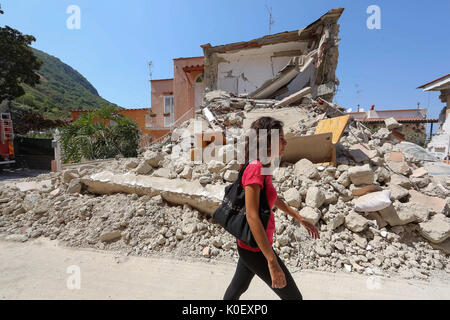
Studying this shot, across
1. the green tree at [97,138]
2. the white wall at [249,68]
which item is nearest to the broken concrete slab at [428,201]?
the white wall at [249,68]

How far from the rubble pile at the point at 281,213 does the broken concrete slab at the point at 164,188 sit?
2 centimetres

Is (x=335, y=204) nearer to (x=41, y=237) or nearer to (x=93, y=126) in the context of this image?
(x=41, y=237)

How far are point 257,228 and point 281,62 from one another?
932cm

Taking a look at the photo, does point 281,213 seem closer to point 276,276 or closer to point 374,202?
point 374,202

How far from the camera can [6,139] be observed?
763cm

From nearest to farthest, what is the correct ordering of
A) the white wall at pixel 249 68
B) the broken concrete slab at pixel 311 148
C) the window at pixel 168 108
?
the broken concrete slab at pixel 311 148 → the white wall at pixel 249 68 → the window at pixel 168 108

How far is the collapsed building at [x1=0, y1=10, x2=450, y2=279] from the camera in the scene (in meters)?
2.36

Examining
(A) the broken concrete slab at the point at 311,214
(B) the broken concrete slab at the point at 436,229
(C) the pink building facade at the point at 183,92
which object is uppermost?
(C) the pink building facade at the point at 183,92

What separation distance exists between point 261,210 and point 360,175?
2.44 meters

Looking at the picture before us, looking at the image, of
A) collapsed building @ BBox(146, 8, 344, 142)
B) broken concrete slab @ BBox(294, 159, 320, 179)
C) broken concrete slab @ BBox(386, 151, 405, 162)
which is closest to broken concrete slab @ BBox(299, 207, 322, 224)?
broken concrete slab @ BBox(294, 159, 320, 179)

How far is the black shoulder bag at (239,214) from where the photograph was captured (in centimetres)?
117

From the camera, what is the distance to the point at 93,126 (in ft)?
25.0

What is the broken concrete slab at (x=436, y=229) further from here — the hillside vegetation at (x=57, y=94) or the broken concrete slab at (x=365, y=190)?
the hillside vegetation at (x=57, y=94)

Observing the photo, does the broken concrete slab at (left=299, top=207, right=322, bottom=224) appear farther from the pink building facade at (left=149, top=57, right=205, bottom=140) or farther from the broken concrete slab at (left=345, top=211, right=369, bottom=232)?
the pink building facade at (left=149, top=57, right=205, bottom=140)
